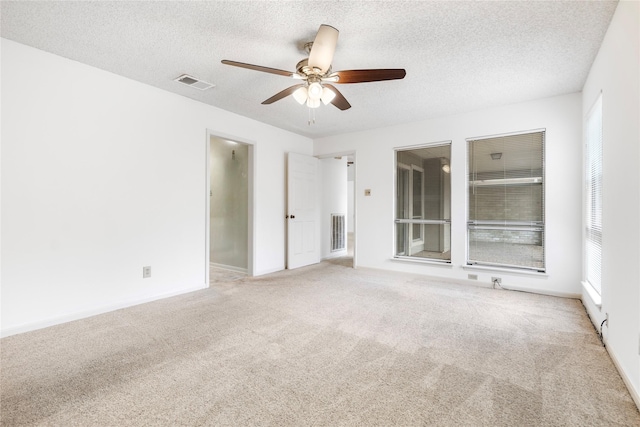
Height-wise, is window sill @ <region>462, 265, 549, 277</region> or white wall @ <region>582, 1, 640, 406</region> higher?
white wall @ <region>582, 1, 640, 406</region>

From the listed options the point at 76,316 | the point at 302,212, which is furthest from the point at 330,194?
the point at 76,316

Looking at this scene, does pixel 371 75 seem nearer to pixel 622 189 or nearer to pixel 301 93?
pixel 301 93

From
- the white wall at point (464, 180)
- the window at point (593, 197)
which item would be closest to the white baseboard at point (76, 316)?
the white wall at point (464, 180)

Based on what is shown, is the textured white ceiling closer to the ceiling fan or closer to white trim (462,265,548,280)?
the ceiling fan

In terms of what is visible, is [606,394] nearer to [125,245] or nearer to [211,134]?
[125,245]

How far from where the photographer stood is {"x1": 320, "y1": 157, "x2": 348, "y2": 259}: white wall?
6660 millimetres

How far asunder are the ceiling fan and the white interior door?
8.90 feet

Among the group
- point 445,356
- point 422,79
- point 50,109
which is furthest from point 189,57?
point 445,356

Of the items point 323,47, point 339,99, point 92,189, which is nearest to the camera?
point 323,47

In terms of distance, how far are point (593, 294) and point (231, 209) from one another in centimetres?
509

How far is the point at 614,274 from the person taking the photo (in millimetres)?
2207

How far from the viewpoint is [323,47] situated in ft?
7.34

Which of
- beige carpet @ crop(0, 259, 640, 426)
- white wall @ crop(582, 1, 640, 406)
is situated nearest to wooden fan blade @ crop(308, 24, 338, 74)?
white wall @ crop(582, 1, 640, 406)

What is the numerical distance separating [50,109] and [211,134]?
5.77 ft
